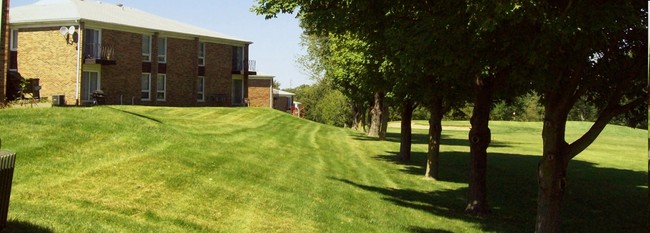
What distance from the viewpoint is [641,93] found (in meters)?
13.5

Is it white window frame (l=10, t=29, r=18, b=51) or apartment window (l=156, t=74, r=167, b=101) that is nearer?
white window frame (l=10, t=29, r=18, b=51)

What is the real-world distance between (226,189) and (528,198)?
10.4 m

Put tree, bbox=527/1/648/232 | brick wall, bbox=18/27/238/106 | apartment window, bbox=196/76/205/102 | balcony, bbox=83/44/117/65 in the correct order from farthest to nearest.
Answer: apartment window, bbox=196/76/205/102, brick wall, bbox=18/27/238/106, balcony, bbox=83/44/117/65, tree, bbox=527/1/648/232

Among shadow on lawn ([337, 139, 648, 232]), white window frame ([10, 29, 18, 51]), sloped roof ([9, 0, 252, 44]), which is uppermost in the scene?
sloped roof ([9, 0, 252, 44])

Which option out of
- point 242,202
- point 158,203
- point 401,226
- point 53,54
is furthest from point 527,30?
point 53,54

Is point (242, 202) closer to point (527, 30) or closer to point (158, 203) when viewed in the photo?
point (158, 203)

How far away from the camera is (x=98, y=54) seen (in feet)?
125

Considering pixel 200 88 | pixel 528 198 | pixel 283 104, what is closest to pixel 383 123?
pixel 200 88

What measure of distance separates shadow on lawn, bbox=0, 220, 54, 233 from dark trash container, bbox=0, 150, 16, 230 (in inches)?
9.4

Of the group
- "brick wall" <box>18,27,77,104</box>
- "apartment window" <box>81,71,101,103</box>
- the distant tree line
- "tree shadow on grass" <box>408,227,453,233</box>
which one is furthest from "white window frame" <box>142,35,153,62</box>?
"tree shadow on grass" <box>408,227,453,233</box>

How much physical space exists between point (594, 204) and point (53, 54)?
31.5 m

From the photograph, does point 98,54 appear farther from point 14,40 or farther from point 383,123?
point 383,123

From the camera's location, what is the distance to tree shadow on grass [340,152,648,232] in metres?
15.7

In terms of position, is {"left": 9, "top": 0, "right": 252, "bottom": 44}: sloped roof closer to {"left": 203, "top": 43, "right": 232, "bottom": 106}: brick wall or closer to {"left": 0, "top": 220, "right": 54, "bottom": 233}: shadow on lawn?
{"left": 203, "top": 43, "right": 232, "bottom": 106}: brick wall
